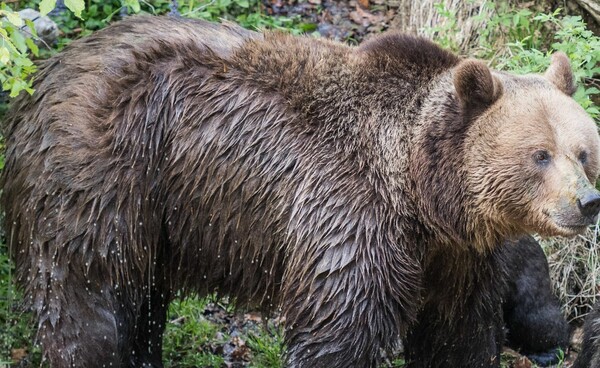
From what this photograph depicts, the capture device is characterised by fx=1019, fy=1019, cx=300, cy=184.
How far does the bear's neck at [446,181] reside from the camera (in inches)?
253

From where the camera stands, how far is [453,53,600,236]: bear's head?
603cm

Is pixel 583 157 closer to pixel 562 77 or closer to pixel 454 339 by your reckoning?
pixel 562 77

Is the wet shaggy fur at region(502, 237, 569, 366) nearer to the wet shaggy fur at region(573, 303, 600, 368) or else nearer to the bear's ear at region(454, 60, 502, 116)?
the wet shaggy fur at region(573, 303, 600, 368)

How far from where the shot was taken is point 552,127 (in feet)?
20.4

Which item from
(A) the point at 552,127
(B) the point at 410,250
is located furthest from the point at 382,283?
(A) the point at 552,127

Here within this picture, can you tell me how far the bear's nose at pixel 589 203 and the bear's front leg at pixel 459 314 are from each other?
1.02 metres

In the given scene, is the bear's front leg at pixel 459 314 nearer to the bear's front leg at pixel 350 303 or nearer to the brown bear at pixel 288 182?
the brown bear at pixel 288 182

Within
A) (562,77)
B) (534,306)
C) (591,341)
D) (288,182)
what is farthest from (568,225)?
(534,306)

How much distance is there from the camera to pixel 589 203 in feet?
19.3

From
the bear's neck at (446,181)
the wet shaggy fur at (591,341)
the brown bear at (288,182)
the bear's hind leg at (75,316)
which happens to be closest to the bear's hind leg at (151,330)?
the brown bear at (288,182)

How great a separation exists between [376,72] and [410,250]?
1.21 meters

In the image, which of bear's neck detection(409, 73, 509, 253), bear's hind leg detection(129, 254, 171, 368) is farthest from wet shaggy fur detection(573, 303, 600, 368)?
bear's hind leg detection(129, 254, 171, 368)

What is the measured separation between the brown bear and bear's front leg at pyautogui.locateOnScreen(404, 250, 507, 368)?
2 centimetres

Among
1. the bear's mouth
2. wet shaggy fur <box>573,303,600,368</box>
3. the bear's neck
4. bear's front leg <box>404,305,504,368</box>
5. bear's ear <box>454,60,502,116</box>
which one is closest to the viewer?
the bear's mouth
